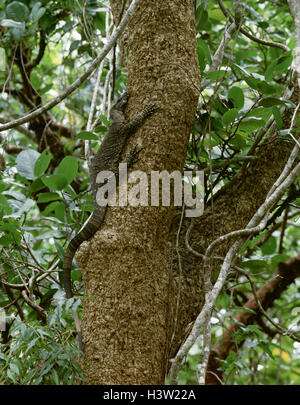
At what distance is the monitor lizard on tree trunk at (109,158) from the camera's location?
6.15 ft

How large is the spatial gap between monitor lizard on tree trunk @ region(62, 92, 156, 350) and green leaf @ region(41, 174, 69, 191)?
19 cm

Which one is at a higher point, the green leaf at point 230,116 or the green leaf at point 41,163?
the green leaf at point 230,116

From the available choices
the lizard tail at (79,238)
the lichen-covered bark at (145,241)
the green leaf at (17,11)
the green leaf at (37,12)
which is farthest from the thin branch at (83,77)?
the green leaf at (17,11)

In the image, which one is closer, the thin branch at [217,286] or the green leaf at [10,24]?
the thin branch at [217,286]

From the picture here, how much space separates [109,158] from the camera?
2504mm

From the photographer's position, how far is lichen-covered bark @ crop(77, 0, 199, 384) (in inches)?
66.8

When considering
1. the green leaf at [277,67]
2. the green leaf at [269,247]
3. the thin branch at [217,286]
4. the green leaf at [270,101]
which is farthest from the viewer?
the green leaf at [269,247]

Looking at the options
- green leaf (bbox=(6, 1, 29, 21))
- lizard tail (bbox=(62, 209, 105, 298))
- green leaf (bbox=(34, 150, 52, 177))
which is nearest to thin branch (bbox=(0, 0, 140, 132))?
lizard tail (bbox=(62, 209, 105, 298))

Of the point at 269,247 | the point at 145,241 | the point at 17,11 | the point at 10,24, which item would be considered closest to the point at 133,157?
the point at 145,241

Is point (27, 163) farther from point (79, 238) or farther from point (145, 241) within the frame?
point (145, 241)

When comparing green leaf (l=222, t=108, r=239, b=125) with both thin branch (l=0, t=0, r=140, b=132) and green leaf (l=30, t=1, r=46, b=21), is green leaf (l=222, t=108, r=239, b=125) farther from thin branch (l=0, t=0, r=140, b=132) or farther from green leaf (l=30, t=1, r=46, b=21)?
green leaf (l=30, t=1, r=46, b=21)

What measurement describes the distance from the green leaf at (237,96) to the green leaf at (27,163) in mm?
1158

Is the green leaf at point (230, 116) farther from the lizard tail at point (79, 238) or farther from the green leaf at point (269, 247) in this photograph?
the green leaf at point (269, 247)
